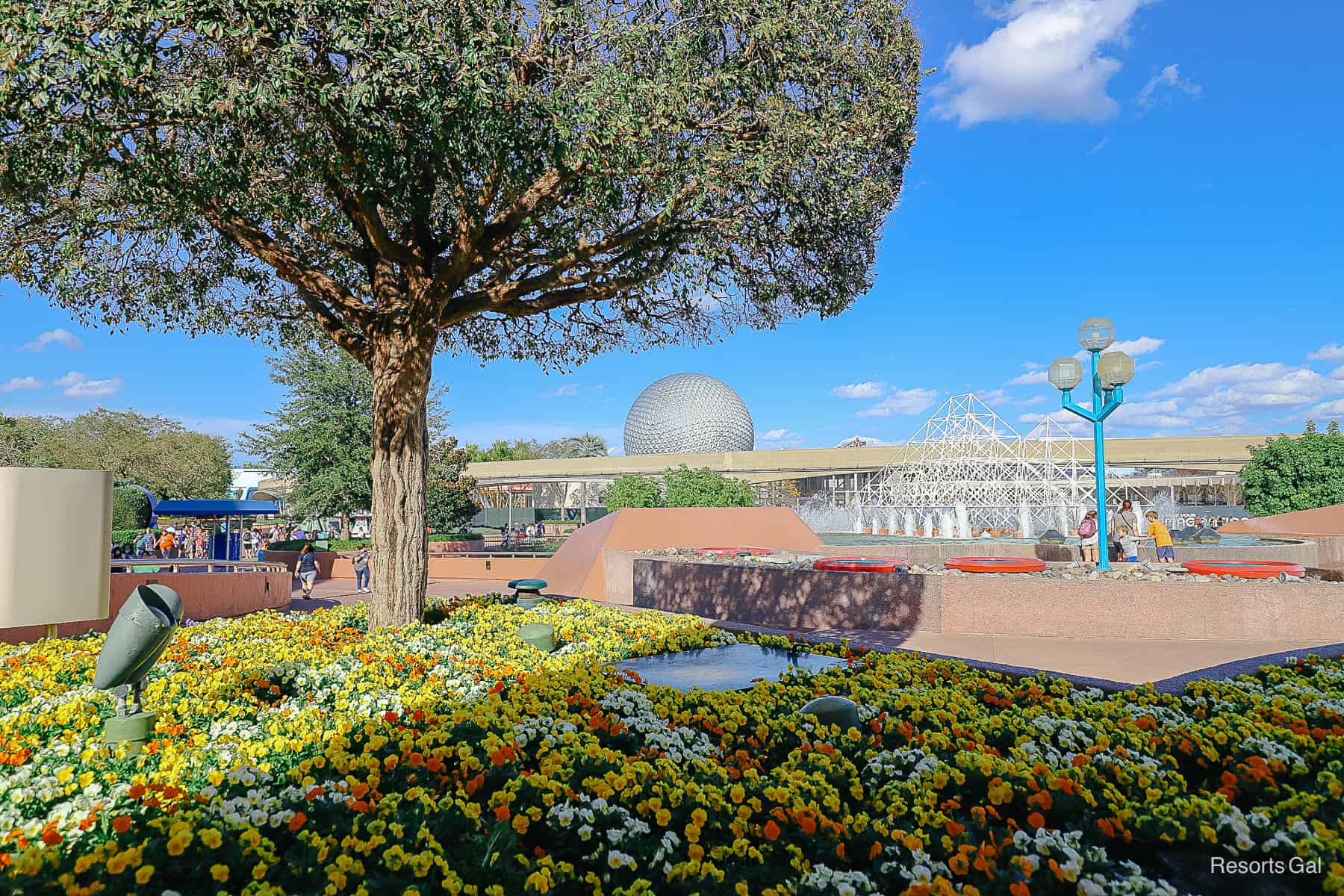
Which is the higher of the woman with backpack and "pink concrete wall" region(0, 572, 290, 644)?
the woman with backpack

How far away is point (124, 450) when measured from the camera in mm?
36812

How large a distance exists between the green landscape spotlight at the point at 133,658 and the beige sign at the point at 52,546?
32 cm

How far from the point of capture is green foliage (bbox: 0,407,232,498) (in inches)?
1407

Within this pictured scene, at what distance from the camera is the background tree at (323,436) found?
24.9m

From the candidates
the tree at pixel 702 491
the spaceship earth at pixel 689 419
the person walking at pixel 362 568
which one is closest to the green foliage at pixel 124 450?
the person walking at pixel 362 568

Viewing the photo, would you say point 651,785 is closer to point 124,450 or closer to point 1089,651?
point 1089,651

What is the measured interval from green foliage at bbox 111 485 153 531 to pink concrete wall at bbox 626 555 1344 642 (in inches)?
811

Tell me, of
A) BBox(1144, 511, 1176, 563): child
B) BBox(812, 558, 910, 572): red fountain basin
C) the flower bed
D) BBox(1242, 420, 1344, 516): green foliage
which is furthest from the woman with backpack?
BBox(1242, 420, 1344, 516): green foliage

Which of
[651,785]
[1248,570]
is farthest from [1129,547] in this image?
[651,785]

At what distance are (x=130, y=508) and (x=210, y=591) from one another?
1328cm

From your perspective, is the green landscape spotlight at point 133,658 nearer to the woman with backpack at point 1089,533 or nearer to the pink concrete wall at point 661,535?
the pink concrete wall at point 661,535

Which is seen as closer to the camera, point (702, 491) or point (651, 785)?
point (651, 785)

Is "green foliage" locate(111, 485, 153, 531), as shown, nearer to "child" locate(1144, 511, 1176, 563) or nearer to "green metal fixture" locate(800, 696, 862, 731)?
"green metal fixture" locate(800, 696, 862, 731)

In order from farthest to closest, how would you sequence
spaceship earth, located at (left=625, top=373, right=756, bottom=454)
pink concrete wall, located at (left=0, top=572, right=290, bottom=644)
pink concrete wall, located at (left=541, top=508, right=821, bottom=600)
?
spaceship earth, located at (left=625, top=373, right=756, bottom=454) < pink concrete wall, located at (left=541, top=508, right=821, bottom=600) < pink concrete wall, located at (left=0, top=572, right=290, bottom=644)
